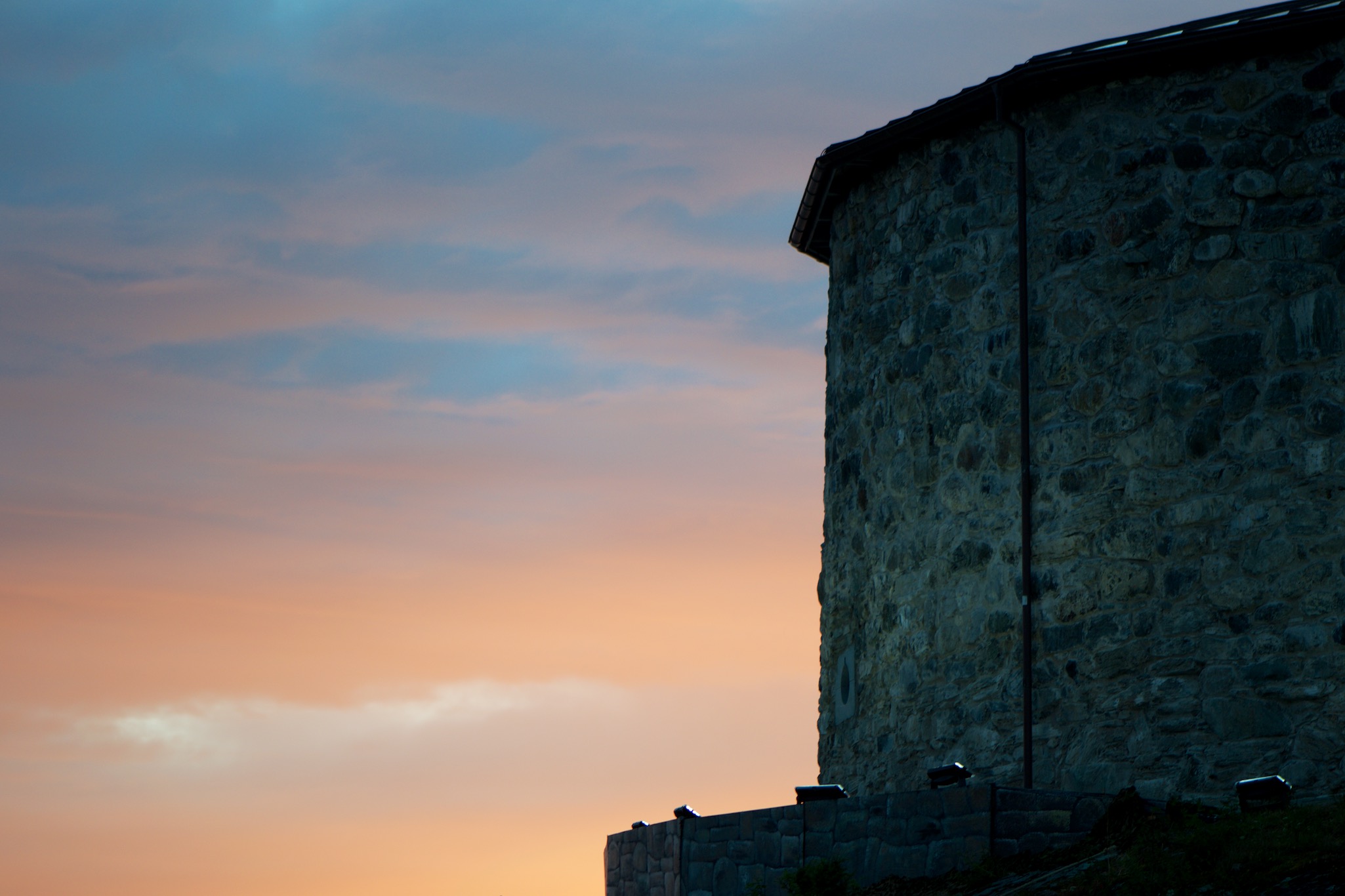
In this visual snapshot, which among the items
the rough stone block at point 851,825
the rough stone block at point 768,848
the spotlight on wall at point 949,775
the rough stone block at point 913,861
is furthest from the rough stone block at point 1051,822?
the rough stone block at point 768,848

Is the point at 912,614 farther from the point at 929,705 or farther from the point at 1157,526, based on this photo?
the point at 1157,526

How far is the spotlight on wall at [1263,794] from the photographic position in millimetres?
11273

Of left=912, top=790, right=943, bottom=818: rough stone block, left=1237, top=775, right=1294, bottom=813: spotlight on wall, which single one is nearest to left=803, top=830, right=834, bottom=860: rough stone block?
left=912, top=790, right=943, bottom=818: rough stone block

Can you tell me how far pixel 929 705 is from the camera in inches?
611

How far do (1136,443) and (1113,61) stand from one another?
3.46 meters

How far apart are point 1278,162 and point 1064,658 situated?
15.4ft

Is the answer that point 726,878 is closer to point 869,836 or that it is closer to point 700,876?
point 700,876

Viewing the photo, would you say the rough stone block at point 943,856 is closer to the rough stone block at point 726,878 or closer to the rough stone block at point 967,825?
the rough stone block at point 967,825

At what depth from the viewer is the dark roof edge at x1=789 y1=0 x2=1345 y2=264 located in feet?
45.7

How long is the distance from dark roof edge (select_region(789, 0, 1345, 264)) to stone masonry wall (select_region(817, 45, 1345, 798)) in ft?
0.55

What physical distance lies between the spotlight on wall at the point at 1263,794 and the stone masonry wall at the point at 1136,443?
1.71 m

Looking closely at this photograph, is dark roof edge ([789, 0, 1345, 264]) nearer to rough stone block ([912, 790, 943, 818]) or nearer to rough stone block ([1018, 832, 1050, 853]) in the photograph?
rough stone block ([912, 790, 943, 818])

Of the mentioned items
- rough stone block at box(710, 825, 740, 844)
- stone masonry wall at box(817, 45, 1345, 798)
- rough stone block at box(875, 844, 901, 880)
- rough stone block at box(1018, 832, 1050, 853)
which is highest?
stone masonry wall at box(817, 45, 1345, 798)

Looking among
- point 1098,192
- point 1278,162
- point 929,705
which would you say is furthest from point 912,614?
point 1278,162
